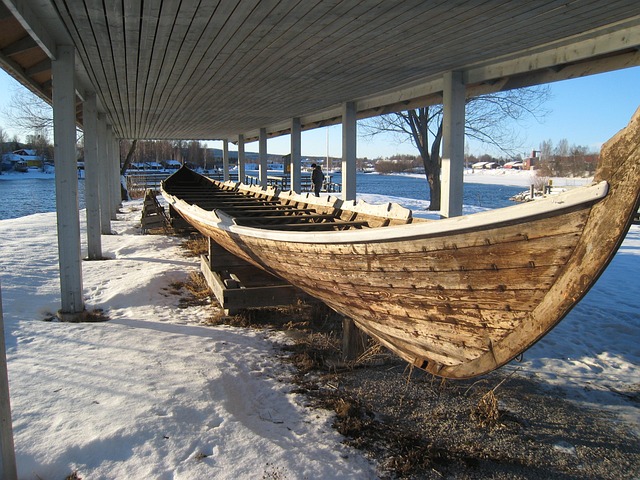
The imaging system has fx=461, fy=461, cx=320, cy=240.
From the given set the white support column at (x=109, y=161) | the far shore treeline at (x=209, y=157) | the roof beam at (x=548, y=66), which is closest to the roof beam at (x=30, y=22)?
the roof beam at (x=548, y=66)

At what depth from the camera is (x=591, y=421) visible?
12.4 feet

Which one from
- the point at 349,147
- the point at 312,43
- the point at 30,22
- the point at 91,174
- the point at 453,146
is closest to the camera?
the point at 30,22

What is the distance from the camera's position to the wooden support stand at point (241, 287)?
5.38 m

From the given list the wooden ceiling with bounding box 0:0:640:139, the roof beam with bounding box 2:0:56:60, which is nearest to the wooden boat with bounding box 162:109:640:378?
the wooden ceiling with bounding box 0:0:640:139

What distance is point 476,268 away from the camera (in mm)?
2375

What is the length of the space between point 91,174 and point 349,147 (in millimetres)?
5734

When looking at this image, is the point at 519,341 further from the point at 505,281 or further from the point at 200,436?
the point at 200,436

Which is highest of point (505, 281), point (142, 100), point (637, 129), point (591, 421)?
point (142, 100)

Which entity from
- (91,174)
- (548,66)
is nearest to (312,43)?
(548,66)

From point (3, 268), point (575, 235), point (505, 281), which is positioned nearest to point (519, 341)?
point (505, 281)

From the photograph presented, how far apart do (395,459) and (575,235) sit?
6.25ft

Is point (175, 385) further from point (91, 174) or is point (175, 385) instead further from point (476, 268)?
point (91, 174)

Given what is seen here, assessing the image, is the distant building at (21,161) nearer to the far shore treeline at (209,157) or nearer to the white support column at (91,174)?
the far shore treeline at (209,157)

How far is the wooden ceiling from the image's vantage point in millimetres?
4602
